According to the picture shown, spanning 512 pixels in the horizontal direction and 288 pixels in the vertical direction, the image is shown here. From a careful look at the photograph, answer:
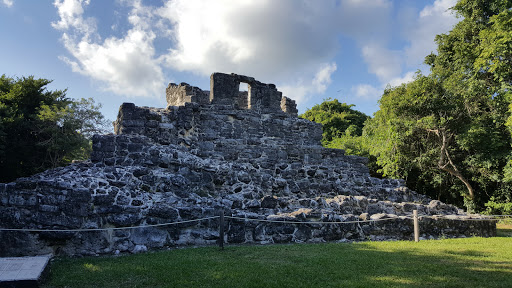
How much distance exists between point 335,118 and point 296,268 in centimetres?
2735

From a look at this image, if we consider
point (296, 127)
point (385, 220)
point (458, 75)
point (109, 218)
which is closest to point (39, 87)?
point (296, 127)

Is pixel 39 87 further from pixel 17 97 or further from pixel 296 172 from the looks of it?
pixel 296 172

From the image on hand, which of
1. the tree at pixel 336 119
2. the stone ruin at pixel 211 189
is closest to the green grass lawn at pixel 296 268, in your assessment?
the stone ruin at pixel 211 189

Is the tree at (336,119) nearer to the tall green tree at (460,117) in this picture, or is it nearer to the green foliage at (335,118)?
the green foliage at (335,118)

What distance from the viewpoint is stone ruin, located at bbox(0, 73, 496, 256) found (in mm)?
5633

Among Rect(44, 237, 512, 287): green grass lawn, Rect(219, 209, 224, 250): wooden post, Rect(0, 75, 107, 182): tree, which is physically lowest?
Rect(44, 237, 512, 287): green grass lawn

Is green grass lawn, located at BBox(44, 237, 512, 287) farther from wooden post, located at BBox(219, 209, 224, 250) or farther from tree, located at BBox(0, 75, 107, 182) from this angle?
tree, located at BBox(0, 75, 107, 182)

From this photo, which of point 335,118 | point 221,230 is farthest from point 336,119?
point 221,230

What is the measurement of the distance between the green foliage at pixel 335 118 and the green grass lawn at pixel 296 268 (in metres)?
23.3

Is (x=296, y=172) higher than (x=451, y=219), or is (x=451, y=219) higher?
(x=296, y=172)

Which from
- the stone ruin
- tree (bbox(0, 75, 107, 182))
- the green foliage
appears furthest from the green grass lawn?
the green foliage

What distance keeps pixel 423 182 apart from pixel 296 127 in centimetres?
871

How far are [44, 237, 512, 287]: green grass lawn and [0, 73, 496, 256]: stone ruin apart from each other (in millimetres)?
510

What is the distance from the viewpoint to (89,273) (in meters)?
4.43
